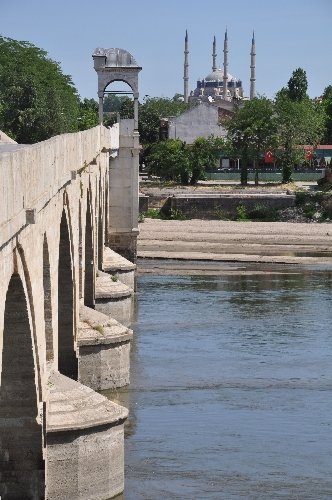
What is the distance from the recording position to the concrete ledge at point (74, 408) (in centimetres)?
1880

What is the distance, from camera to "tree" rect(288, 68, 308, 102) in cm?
12512

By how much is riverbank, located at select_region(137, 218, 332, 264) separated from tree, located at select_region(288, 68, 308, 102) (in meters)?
51.4

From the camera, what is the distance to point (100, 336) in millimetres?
27516

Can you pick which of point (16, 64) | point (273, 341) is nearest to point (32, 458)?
point (273, 341)

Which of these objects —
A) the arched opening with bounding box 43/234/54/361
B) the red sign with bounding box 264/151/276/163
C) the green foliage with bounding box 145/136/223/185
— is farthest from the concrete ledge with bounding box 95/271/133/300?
the red sign with bounding box 264/151/276/163

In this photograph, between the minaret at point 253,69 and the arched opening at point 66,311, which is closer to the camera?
the arched opening at point 66,311

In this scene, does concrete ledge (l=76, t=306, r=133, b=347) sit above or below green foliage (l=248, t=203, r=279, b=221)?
above

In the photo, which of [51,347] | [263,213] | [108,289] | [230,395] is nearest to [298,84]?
[263,213]

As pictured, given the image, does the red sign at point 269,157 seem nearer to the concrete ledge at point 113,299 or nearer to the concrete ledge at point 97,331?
A: the concrete ledge at point 113,299

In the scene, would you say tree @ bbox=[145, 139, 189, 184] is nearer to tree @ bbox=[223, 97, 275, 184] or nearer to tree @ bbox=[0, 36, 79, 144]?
tree @ bbox=[223, 97, 275, 184]

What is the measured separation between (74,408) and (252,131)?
70.0 m

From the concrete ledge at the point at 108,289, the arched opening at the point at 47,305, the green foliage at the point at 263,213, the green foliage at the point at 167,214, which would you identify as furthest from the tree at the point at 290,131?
the arched opening at the point at 47,305

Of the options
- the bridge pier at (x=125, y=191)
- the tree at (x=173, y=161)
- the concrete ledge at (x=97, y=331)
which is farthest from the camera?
the tree at (x=173, y=161)

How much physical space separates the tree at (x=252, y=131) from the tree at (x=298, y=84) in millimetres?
35579
